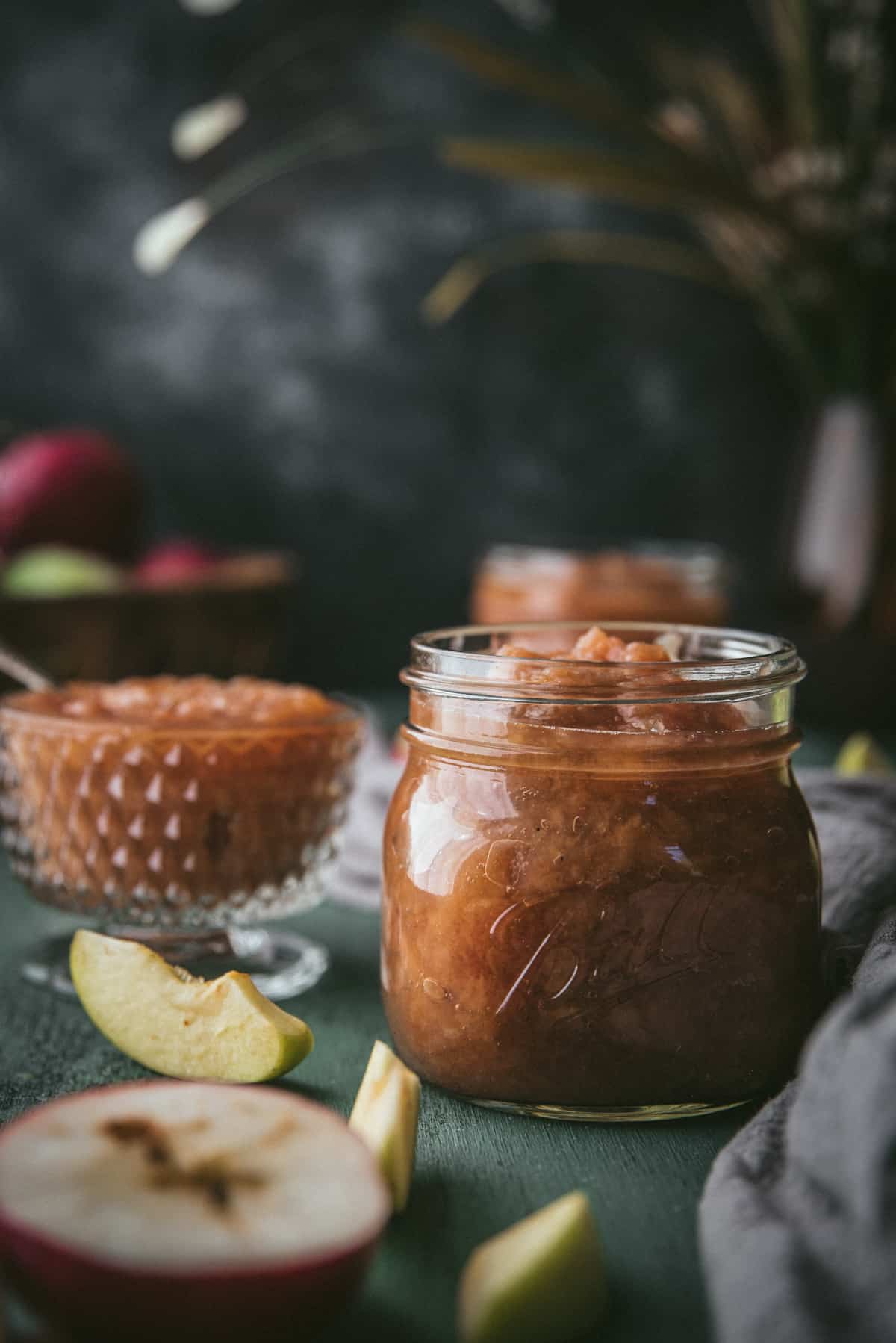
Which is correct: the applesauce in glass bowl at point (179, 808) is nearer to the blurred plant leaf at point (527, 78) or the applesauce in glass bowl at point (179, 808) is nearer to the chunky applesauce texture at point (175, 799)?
the chunky applesauce texture at point (175, 799)

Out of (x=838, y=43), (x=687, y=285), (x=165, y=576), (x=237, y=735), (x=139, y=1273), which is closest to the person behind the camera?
(x=139, y=1273)

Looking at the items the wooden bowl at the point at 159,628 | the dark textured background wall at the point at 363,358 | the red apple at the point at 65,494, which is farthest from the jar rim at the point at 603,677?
the dark textured background wall at the point at 363,358

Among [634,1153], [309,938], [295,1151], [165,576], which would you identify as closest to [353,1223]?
[295,1151]

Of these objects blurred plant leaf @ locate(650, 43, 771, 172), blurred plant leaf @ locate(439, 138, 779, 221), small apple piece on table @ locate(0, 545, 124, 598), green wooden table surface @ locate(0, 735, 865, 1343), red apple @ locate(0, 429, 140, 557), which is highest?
blurred plant leaf @ locate(650, 43, 771, 172)

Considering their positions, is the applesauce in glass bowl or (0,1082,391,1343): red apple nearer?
(0,1082,391,1343): red apple

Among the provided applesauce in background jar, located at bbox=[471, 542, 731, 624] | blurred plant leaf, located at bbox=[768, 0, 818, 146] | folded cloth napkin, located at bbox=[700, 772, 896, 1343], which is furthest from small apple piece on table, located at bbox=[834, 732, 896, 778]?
blurred plant leaf, located at bbox=[768, 0, 818, 146]

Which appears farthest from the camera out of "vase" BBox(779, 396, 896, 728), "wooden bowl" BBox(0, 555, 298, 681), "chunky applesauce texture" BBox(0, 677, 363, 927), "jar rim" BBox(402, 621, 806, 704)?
"vase" BBox(779, 396, 896, 728)

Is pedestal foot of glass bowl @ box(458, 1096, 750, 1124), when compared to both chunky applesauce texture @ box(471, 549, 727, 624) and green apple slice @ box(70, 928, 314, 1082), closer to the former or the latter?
green apple slice @ box(70, 928, 314, 1082)

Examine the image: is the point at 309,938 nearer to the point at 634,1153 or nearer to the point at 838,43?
the point at 634,1153

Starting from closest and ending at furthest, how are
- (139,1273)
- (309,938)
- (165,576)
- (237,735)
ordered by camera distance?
(139,1273) → (237,735) → (309,938) → (165,576)
